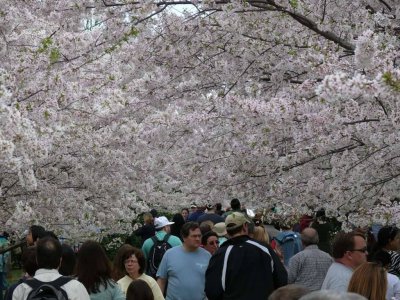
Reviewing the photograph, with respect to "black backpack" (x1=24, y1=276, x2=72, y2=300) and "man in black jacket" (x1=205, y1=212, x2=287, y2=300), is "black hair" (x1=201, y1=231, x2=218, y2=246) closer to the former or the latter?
"man in black jacket" (x1=205, y1=212, x2=287, y2=300)

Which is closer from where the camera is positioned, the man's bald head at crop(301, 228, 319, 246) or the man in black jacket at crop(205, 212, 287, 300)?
the man in black jacket at crop(205, 212, 287, 300)

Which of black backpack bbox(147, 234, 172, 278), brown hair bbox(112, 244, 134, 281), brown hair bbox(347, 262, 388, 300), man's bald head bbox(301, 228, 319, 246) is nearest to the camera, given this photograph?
brown hair bbox(347, 262, 388, 300)

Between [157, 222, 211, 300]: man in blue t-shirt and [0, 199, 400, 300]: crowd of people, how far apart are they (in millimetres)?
10

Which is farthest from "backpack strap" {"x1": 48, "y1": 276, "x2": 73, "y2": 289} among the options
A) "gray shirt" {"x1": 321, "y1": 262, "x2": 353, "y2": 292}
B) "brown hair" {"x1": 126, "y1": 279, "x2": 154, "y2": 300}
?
"gray shirt" {"x1": 321, "y1": 262, "x2": 353, "y2": 292}

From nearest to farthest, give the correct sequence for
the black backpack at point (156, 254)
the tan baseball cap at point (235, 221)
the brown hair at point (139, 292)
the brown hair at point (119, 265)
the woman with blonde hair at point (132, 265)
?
1. the brown hair at point (139, 292)
2. the tan baseball cap at point (235, 221)
3. the woman with blonde hair at point (132, 265)
4. the brown hair at point (119, 265)
5. the black backpack at point (156, 254)

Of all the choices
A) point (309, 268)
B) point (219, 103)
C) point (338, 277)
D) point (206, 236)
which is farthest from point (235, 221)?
point (206, 236)

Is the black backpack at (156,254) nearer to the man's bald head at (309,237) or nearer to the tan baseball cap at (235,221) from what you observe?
the man's bald head at (309,237)

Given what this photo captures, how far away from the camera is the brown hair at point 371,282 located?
6.13 m

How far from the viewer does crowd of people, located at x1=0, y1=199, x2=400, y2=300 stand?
6.21m

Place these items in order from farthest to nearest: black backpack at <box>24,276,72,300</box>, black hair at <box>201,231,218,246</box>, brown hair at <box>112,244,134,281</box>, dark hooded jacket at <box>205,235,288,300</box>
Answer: black hair at <box>201,231,218,246</box>
brown hair at <box>112,244,134,281</box>
dark hooded jacket at <box>205,235,288,300</box>
black backpack at <box>24,276,72,300</box>

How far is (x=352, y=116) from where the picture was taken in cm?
900

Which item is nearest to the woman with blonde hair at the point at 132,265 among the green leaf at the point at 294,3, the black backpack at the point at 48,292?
the black backpack at the point at 48,292

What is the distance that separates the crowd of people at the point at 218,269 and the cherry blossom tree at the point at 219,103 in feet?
2.73

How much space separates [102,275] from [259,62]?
4018 mm
